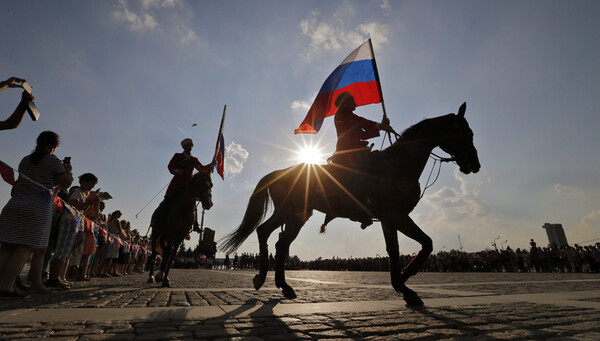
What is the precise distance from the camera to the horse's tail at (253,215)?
19.6 feet

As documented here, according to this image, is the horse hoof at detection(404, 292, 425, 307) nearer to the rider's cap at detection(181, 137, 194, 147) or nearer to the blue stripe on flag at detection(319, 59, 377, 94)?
the blue stripe on flag at detection(319, 59, 377, 94)

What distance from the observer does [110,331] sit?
7.80 feet

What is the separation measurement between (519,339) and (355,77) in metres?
6.43

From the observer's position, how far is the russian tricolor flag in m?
7.25

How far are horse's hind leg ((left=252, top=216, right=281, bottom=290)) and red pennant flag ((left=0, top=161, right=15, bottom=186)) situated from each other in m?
3.80

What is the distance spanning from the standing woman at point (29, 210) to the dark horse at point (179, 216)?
2.93 m

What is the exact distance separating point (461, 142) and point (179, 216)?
6219 mm

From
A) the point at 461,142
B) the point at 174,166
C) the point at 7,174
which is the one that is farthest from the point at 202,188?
the point at 461,142

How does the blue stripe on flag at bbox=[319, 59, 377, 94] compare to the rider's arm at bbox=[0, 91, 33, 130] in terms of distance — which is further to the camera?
the blue stripe on flag at bbox=[319, 59, 377, 94]

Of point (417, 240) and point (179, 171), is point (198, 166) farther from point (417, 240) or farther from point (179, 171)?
point (417, 240)

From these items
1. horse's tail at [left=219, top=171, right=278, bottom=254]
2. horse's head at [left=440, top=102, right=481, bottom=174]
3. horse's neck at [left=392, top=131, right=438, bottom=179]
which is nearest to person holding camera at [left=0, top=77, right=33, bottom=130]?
horse's tail at [left=219, top=171, right=278, bottom=254]

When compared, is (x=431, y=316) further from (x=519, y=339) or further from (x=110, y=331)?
(x=110, y=331)

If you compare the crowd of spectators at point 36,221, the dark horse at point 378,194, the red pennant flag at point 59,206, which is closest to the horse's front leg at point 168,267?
the crowd of spectators at point 36,221

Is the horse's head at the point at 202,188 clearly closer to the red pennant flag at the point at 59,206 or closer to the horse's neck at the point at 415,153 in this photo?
the red pennant flag at the point at 59,206
